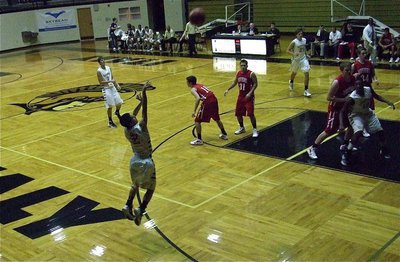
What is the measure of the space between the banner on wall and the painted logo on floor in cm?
1626

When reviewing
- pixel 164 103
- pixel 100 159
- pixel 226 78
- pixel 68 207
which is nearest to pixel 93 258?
pixel 68 207

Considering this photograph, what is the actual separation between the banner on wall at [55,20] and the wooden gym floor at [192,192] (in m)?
18.7

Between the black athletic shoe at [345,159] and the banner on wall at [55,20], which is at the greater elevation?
the banner on wall at [55,20]

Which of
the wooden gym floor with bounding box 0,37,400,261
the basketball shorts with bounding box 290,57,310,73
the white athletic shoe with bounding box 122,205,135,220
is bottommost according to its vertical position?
the wooden gym floor with bounding box 0,37,400,261

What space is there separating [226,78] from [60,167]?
345 inches

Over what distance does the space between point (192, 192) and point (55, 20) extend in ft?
90.0

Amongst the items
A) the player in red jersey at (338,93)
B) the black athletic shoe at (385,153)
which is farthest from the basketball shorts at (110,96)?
the black athletic shoe at (385,153)

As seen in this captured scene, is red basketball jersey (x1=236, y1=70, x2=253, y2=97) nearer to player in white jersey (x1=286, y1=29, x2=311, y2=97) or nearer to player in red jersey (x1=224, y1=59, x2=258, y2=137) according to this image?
player in red jersey (x1=224, y1=59, x2=258, y2=137)

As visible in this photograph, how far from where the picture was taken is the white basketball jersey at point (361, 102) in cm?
843

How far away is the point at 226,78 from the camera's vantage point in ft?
57.2

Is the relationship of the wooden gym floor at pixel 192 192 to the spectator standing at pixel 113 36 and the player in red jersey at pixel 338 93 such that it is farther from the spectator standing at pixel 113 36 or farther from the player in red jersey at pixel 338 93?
the spectator standing at pixel 113 36

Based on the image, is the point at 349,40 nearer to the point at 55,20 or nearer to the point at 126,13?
the point at 126,13

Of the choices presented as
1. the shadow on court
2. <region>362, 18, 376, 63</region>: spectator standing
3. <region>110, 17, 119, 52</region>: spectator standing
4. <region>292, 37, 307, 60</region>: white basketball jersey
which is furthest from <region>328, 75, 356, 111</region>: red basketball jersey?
<region>110, 17, 119, 52</region>: spectator standing

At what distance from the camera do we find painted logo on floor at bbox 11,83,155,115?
15.2m
